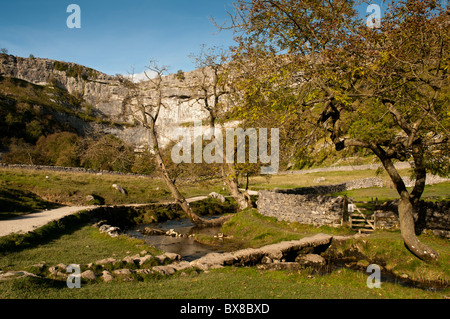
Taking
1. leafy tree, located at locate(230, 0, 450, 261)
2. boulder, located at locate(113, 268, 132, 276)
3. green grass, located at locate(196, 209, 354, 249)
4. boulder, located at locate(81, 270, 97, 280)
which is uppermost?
leafy tree, located at locate(230, 0, 450, 261)

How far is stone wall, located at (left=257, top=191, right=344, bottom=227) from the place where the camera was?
62.3 ft

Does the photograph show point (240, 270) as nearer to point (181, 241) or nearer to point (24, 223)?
point (181, 241)

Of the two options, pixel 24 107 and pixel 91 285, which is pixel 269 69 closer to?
pixel 91 285

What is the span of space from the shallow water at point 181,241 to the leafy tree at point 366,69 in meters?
8.92

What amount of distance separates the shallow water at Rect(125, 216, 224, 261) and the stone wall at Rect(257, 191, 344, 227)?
16.6 ft

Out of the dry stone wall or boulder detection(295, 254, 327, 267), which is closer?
boulder detection(295, 254, 327, 267)

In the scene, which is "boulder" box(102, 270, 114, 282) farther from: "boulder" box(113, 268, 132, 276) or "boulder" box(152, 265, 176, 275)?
"boulder" box(152, 265, 176, 275)

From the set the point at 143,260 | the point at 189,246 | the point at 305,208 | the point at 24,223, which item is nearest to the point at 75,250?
the point at 143,260

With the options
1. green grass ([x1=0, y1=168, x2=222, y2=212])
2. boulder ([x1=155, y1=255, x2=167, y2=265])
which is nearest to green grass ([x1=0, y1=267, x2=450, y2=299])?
boulder ([x1=155, y1=255, x2=167, y2=265])

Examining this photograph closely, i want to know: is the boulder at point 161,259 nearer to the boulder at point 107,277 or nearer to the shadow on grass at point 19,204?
the boulder at point 107,277

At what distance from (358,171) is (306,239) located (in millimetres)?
50099

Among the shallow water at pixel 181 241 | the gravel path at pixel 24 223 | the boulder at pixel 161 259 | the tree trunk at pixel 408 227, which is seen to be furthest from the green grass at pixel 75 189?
the tree trunk at pixel 408 227
